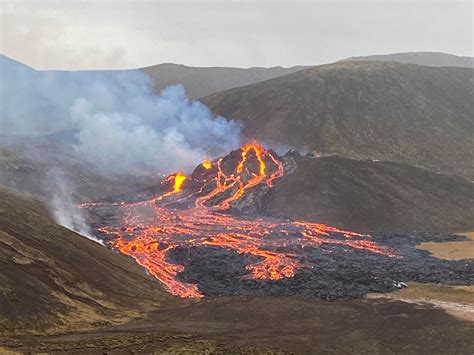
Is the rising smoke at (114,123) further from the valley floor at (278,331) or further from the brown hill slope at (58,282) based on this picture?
the valley floor at (278,331)

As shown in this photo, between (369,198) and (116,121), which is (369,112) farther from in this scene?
(116,121)

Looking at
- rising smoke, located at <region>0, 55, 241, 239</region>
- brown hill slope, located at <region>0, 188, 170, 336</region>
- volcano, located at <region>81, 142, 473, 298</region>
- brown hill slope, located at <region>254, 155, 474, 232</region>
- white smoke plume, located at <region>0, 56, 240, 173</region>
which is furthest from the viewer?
white smoke plume, located at <region>0, 56, 240, 173</region>

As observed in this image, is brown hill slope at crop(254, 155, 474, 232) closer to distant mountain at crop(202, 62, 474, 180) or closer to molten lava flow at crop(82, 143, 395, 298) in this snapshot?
molten lava flow at crop(82, 143, 395, 298)

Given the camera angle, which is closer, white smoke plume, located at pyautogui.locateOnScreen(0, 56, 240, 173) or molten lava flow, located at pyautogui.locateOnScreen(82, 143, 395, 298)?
molten lava flow, located at pyautogui.locateOnScreen(82, 143, 395, 298)

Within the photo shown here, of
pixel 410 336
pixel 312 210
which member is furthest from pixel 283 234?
pixel 410 336

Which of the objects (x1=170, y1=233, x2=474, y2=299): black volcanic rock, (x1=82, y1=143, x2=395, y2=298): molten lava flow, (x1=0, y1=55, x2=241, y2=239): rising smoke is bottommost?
(x1=170, y1=233, x2=474, y2=299): black volcanic rock

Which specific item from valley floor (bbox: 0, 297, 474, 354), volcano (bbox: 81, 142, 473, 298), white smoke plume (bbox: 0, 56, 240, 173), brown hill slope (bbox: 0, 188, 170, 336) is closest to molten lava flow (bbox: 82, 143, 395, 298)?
volcano (bbox: 81, 142, 473, 298)

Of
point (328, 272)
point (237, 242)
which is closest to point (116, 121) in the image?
point (237, 242)
